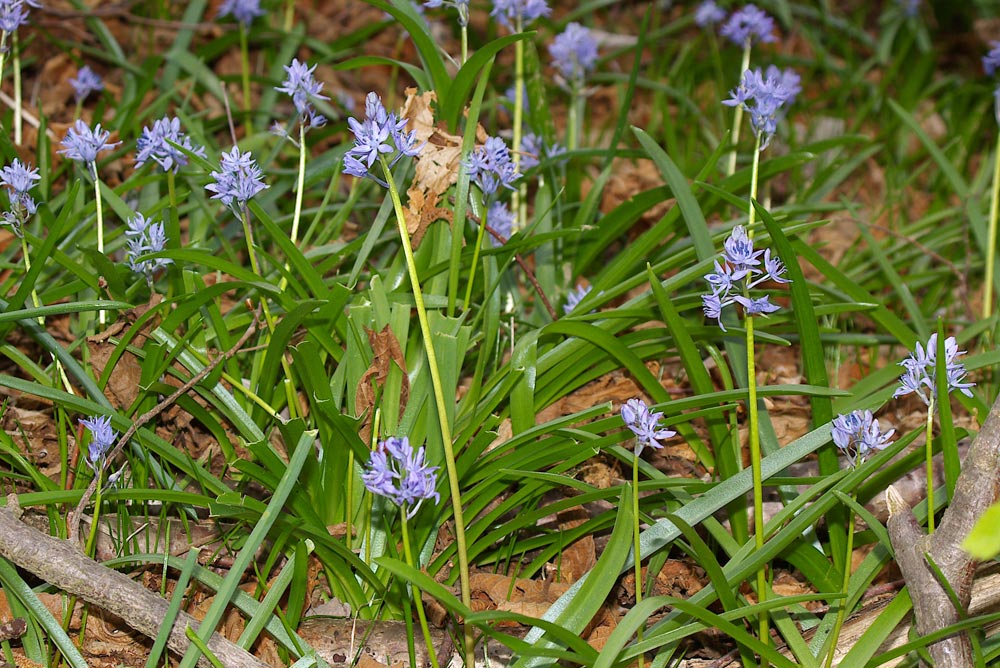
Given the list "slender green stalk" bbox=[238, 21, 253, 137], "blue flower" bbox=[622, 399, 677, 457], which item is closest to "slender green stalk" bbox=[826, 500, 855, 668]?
"blue flower" bbox=[622, 399, 677, 457]

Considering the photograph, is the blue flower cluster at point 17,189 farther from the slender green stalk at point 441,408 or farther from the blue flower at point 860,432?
the blue flower at point 860,432

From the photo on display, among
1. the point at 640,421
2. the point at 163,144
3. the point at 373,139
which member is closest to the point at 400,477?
the point at 640,421

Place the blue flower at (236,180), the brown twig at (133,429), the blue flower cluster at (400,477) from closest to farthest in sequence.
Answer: the blue flower cluster at (400,477) < the brown twig at (133,429) < the blue flower at (236,180)

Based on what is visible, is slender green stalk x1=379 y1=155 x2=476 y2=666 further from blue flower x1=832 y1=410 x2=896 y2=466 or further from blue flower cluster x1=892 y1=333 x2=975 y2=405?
blue flower cluster x1=892 y1=333 x2=975 y2=405

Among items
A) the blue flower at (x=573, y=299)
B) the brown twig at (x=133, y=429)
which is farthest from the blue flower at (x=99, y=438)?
the blue flower at (x=573, y=299)

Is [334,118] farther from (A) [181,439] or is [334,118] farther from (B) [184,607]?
(B) [184,607]

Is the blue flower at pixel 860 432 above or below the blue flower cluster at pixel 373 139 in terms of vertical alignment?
below
